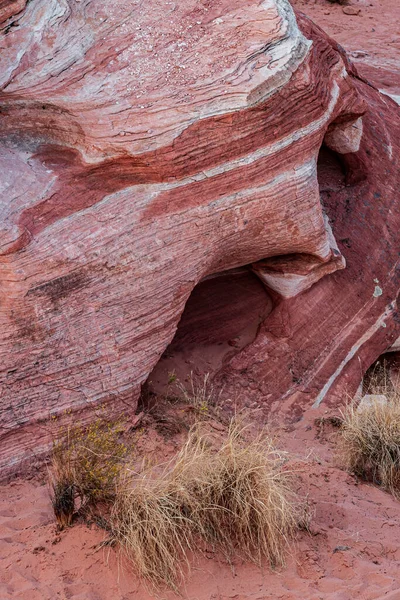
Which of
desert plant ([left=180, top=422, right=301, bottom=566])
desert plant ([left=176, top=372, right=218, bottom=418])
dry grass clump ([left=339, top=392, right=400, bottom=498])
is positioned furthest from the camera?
desert plant ([left=176, top=372, right=218, bottom=418])

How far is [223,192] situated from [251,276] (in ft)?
4.29

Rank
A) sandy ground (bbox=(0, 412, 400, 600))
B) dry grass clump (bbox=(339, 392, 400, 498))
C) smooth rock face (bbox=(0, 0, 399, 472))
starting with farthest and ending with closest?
dry grass clump (bbox=(339, 392, 400, 498))
smooth rock face (bbox=(0, 0, 399, 472))
sandy ground (bbox=(0, 412, 400, 600))

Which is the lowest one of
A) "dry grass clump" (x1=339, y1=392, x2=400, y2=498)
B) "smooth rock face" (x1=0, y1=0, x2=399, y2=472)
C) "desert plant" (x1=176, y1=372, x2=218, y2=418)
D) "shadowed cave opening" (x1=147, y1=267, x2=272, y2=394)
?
"dry grass clump" (x1=339, y1=392, x2=400, y2=498)

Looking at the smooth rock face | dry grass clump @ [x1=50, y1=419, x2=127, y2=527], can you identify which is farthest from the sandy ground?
the smooth rock face

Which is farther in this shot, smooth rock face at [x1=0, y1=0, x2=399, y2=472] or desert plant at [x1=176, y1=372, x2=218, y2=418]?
desert plant at [x1=176, y1=372, x2=218, y2=418]

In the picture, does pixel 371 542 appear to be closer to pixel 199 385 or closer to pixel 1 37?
pixel 199 385

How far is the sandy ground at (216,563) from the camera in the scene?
3889 mm

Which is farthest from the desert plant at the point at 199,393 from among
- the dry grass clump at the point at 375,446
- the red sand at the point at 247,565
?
the dry grass clump at the point at 375,446

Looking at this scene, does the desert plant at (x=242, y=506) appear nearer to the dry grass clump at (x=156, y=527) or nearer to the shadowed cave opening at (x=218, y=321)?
the dry grass clump at (x=156, y=527)

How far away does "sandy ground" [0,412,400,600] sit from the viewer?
3889mm

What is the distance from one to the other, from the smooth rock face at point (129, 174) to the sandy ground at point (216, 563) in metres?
0.58

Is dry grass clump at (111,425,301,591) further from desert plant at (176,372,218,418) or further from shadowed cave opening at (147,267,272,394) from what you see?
shadowed cave opening at (147,267,272,394)

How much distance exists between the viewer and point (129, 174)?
5035 millimetres

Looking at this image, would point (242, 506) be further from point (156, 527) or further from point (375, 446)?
point (375, 446)
